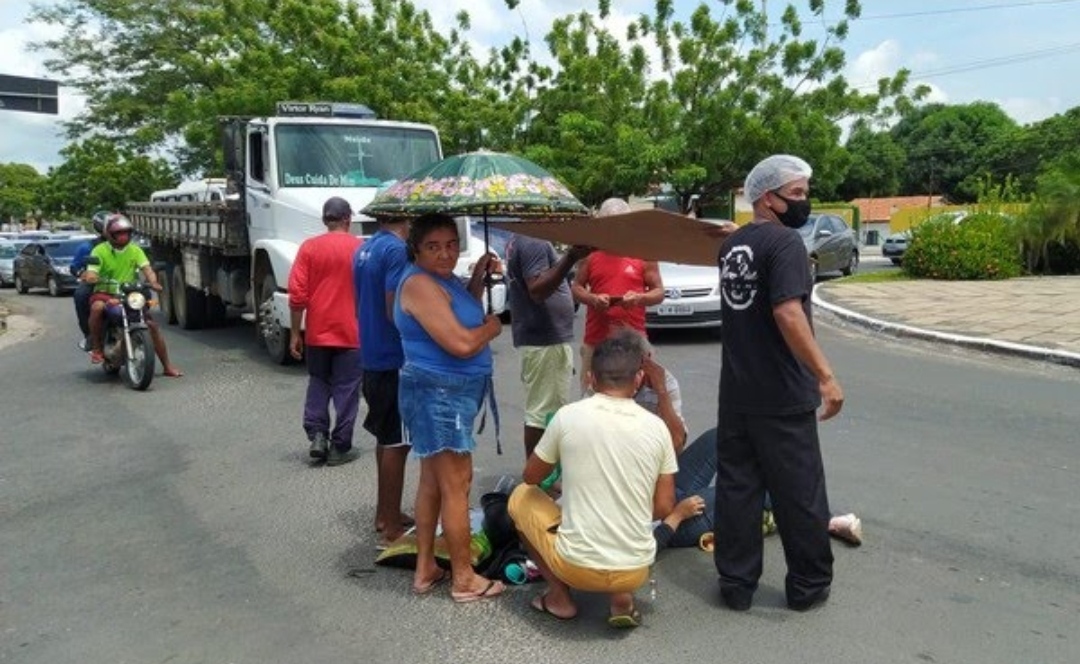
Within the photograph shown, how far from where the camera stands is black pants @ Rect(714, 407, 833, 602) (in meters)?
3.72

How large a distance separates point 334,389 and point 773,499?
3.46m

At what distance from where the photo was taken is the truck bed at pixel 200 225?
11.1m

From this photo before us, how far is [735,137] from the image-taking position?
22.2 m

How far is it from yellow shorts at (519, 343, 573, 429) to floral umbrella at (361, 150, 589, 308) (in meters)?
1.37

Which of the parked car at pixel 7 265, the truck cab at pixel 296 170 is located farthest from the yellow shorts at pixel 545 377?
the parked car at pixel 7 265

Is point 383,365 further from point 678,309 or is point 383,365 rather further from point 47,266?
point 47,266

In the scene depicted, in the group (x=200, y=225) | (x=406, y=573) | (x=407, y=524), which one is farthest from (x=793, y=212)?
(x=200, y=225)

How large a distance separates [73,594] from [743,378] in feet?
10.1

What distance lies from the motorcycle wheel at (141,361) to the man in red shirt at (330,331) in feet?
11.6

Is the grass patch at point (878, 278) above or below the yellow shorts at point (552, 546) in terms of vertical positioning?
above

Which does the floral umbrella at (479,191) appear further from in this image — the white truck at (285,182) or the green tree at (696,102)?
the green tree at (696,102)

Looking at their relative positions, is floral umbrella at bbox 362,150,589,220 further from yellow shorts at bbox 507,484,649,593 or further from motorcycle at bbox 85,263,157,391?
motorcycle at bbox 85,263,157,391

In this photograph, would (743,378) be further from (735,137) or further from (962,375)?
(735,137)

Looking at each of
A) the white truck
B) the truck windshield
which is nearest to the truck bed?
the white truck
